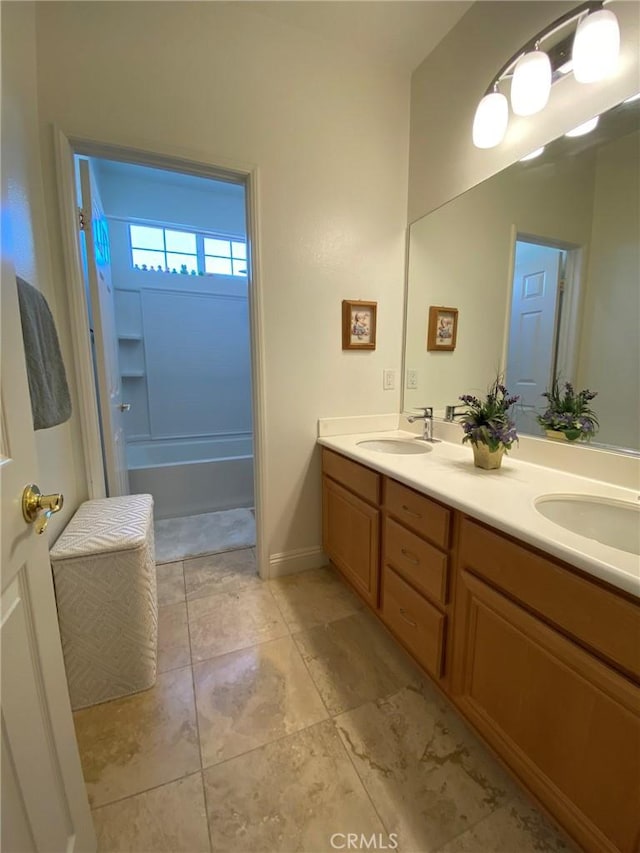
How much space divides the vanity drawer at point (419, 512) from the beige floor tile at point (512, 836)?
694 millimetres

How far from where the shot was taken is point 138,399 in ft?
10.8

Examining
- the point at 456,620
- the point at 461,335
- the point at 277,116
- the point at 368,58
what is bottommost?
the point at 456,620

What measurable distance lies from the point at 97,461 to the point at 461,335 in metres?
1.86

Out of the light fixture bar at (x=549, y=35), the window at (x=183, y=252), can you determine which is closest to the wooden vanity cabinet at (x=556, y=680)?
the light fixture bar at (x=549, y=35)

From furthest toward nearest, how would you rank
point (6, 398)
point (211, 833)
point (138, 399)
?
point (138, 399) → point (211, 833) → point (6, 398)

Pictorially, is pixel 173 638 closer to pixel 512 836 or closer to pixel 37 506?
pixel 37 506

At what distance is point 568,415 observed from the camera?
4.16ft

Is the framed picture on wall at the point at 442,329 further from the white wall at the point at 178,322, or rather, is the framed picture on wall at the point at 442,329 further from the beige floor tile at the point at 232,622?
the white wall at the point at 178,322

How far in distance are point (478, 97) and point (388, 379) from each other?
1.31 meters

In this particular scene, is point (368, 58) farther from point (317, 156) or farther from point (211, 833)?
point (211, 833)

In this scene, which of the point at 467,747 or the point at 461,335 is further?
the point at 461,335

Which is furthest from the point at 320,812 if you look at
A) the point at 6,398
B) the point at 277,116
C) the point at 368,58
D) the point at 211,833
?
the point at 368,58

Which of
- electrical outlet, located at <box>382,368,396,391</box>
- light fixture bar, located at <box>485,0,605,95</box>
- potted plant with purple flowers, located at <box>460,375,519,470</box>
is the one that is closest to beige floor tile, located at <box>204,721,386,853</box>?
potted plant with purple flowers, located at <box>460,375,519,470</box>

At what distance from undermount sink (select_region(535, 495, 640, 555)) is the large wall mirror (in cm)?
Result: 25
